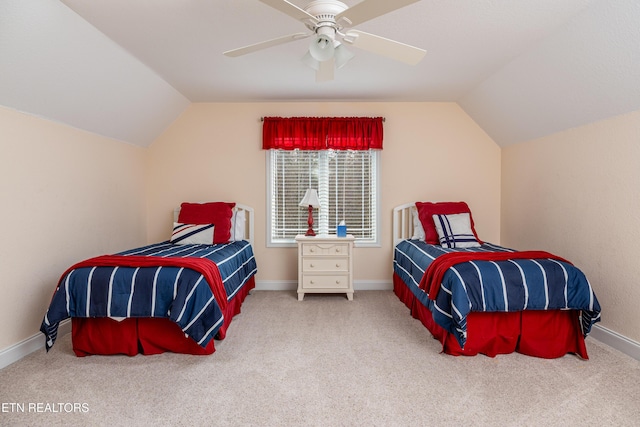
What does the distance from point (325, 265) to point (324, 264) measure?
0.05 ft

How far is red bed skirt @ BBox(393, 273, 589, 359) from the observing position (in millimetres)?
2453

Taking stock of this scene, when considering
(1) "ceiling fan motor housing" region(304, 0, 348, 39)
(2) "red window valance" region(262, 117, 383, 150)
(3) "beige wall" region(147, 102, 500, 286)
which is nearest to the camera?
(1) "ceiling fan motor housing" region(304, 0, 348, 39)

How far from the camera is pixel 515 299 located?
236 cm

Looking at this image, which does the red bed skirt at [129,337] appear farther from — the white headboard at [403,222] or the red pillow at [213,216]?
the white headboard at [403,222]

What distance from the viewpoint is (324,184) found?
14.4 ft

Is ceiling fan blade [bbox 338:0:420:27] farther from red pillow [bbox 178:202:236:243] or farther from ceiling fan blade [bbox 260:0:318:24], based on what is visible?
red pillow [bbox 178:202:236:243]

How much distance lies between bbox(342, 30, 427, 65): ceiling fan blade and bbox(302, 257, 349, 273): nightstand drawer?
2.28m

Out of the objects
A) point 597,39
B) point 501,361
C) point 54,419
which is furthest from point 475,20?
point 54,419

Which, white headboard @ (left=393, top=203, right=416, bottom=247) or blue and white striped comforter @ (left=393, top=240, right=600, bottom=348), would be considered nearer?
blue and white striped comforter @ (left=393, top=240, right=600, bottom=348)

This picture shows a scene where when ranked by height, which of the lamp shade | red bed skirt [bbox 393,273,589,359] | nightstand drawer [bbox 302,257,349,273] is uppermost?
the lamp shade

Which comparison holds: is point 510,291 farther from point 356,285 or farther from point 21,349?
point 21,349

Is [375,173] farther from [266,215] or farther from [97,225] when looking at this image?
[97,225]

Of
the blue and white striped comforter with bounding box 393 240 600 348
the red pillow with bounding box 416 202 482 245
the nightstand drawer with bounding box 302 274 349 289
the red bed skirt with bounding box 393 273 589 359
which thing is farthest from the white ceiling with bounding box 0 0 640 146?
the nightstand drawer with bounding box 302 274 349 289

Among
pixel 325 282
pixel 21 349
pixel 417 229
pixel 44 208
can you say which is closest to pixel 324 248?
pixel 325 282
